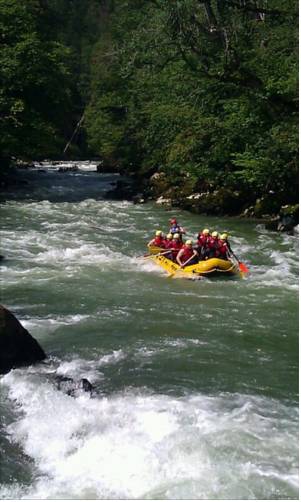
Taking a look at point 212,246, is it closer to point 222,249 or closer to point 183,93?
point 222,249

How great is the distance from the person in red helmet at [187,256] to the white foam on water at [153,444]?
6467 mm

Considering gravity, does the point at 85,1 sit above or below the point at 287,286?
above

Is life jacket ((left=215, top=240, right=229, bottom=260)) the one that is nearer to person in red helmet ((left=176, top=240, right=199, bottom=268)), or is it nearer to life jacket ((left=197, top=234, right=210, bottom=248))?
life jacket ((left=197, top=234, right=210, bottom=248))

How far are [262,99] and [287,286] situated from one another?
542 centimetres

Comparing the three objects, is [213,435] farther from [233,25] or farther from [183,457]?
[233,25]

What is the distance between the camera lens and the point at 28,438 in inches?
256

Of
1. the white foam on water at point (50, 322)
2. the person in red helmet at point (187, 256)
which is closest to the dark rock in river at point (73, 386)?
the white foam on water at point (50, 322)

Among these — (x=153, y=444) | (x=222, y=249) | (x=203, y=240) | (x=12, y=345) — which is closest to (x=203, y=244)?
(x=203, y=240)

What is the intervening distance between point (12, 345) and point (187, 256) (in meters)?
6.73

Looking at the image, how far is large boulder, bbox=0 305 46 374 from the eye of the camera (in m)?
7.92

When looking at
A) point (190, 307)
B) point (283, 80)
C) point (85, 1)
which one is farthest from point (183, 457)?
point (85, 1)

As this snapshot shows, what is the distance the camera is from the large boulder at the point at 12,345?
792 cm

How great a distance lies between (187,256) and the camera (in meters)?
14.0

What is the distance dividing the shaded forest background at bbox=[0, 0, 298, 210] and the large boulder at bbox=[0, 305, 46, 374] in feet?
27.9
